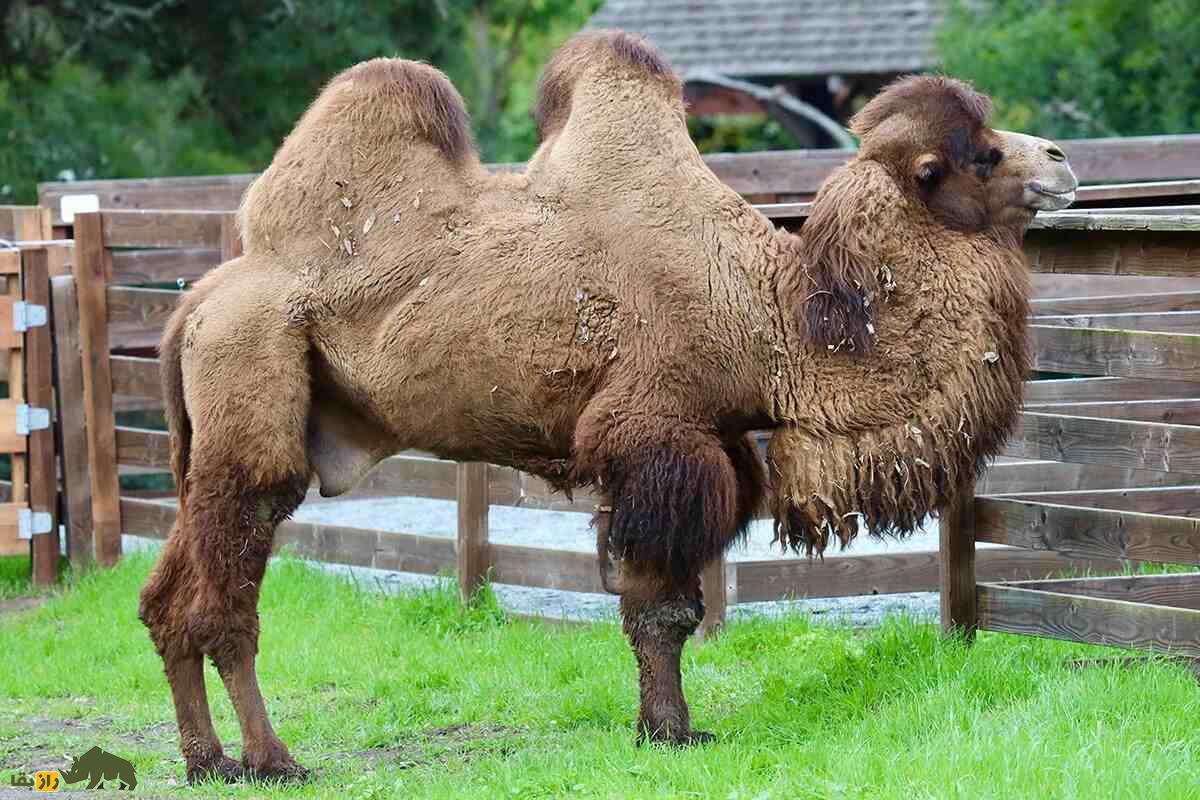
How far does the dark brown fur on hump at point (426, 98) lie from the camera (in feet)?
22.5

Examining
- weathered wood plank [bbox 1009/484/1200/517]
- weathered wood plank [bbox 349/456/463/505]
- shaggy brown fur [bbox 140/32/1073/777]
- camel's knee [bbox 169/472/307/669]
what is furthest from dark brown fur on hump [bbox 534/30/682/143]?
weathered wood plank [bbox 349/456/463/505]

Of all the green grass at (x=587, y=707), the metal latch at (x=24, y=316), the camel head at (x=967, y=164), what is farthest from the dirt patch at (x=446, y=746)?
the metal latch at (x=24, y=316)

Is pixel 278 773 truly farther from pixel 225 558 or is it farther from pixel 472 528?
pixel 472 528

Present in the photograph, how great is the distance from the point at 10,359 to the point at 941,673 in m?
6.91

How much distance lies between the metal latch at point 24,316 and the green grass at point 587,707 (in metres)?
1.87

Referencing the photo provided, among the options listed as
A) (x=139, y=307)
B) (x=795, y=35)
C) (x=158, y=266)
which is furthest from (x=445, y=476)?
(x=795, y=35)

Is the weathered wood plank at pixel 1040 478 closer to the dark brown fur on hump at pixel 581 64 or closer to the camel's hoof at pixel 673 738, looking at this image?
the camel's hoof at pixel 673 738

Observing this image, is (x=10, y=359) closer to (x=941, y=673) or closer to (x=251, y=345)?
(x=251, y=345)

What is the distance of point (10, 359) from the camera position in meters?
11.1

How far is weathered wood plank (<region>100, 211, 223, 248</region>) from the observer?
10.8 meters

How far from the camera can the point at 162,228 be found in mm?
11031

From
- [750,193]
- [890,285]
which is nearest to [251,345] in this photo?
[890,285]

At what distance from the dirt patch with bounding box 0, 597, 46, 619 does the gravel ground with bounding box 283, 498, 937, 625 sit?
1.86 m

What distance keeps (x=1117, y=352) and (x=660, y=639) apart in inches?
84.0
